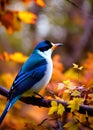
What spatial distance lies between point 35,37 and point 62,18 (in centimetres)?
83

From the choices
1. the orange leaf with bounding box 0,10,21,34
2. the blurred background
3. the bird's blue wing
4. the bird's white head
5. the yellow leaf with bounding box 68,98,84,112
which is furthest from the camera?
the blurred background

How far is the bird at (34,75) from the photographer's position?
15.5 ft

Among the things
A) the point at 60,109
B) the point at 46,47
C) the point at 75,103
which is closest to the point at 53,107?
the point at 60,109

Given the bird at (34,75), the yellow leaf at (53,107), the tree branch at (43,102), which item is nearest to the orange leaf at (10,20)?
the bird at (34,75)

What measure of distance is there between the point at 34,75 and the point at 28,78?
9cm

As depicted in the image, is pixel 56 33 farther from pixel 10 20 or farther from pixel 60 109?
pixel 60 109

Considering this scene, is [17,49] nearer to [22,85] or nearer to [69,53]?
[69,53]

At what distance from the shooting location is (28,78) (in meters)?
4.93

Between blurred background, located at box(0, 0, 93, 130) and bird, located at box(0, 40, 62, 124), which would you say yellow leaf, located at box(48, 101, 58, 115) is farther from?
blurred background, located at box(0, 0, 93, 130)

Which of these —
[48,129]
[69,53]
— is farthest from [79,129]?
[69,53]

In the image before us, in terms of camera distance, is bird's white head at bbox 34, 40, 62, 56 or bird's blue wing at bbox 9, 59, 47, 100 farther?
bird's white head at bbox 34, 40, 62, 56

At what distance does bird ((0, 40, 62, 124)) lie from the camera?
471 centimetres

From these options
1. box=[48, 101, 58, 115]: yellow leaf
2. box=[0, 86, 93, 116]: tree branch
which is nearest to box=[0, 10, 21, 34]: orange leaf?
box=[0, 86, 93, 116]: tree branch

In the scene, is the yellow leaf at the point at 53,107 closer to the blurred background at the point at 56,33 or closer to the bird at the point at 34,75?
the bird at the point at 34,75
